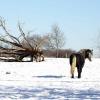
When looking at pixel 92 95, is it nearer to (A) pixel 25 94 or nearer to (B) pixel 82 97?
(B) pixel 82 97

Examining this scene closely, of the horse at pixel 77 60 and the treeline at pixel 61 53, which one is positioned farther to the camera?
the treeline at pixel 61 53

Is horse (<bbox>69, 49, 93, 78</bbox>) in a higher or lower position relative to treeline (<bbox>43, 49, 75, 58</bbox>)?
lower

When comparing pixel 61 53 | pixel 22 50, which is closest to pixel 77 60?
pixel 22 50

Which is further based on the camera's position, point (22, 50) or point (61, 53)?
point (61, 53)

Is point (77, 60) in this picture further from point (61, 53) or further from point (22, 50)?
point (61, 53)

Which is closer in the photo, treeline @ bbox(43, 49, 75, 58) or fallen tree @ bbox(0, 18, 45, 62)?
fallen tree @ bbox(0, 18, 45, 62)

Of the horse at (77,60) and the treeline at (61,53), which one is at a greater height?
the treeline at (61,53)

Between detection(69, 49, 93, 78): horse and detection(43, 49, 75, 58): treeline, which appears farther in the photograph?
detection(43, 49, 75, 58): treeline

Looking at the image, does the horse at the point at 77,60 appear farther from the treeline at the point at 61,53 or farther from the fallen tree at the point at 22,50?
the treeline at the point at 61,53

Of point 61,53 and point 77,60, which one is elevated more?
point 61,53

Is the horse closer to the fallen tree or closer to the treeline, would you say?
the fallen tree

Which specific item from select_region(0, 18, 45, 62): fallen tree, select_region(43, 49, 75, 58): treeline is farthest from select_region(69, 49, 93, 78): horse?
select_region(43, 49, 75, 58): treeline

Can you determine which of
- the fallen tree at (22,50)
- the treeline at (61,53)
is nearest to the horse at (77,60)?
the fallen tree at (22,50)

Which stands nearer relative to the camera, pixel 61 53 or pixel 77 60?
pixel 77 60
